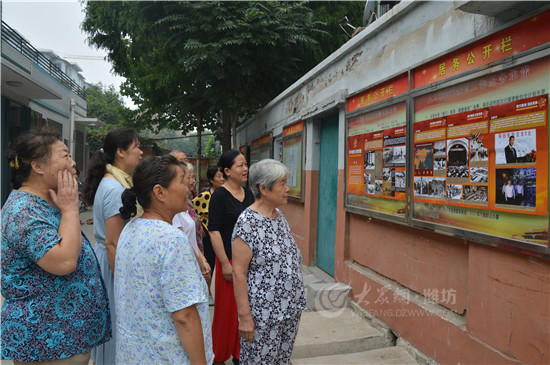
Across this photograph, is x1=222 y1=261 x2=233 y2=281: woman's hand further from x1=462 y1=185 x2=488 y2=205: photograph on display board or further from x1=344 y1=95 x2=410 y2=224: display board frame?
x1=462 y1=185 x2=488 y2=205: photograph on display board

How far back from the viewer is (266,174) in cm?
249

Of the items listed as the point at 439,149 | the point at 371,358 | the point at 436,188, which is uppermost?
the point at 439,149

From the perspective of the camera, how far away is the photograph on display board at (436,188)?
3.06 m

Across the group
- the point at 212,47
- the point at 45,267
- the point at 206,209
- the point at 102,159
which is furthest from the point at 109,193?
the point at 212,47

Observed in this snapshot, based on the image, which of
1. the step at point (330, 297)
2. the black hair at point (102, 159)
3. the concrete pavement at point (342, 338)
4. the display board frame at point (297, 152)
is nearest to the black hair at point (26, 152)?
the black hair at point (102, 159)

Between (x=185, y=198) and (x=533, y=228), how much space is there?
2.00m

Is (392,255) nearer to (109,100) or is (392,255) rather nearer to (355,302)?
(355,302)

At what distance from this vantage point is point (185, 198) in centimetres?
180

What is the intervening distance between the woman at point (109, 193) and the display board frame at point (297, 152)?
4.12 metres

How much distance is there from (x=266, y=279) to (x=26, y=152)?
145 cm

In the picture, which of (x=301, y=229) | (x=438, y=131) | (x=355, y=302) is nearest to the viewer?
(x=438, y=131)

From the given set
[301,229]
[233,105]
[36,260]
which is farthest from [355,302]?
[233,105]

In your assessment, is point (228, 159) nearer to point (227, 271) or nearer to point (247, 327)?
point (227, 271)

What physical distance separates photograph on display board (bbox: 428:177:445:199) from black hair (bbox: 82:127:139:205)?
2.33 meters
